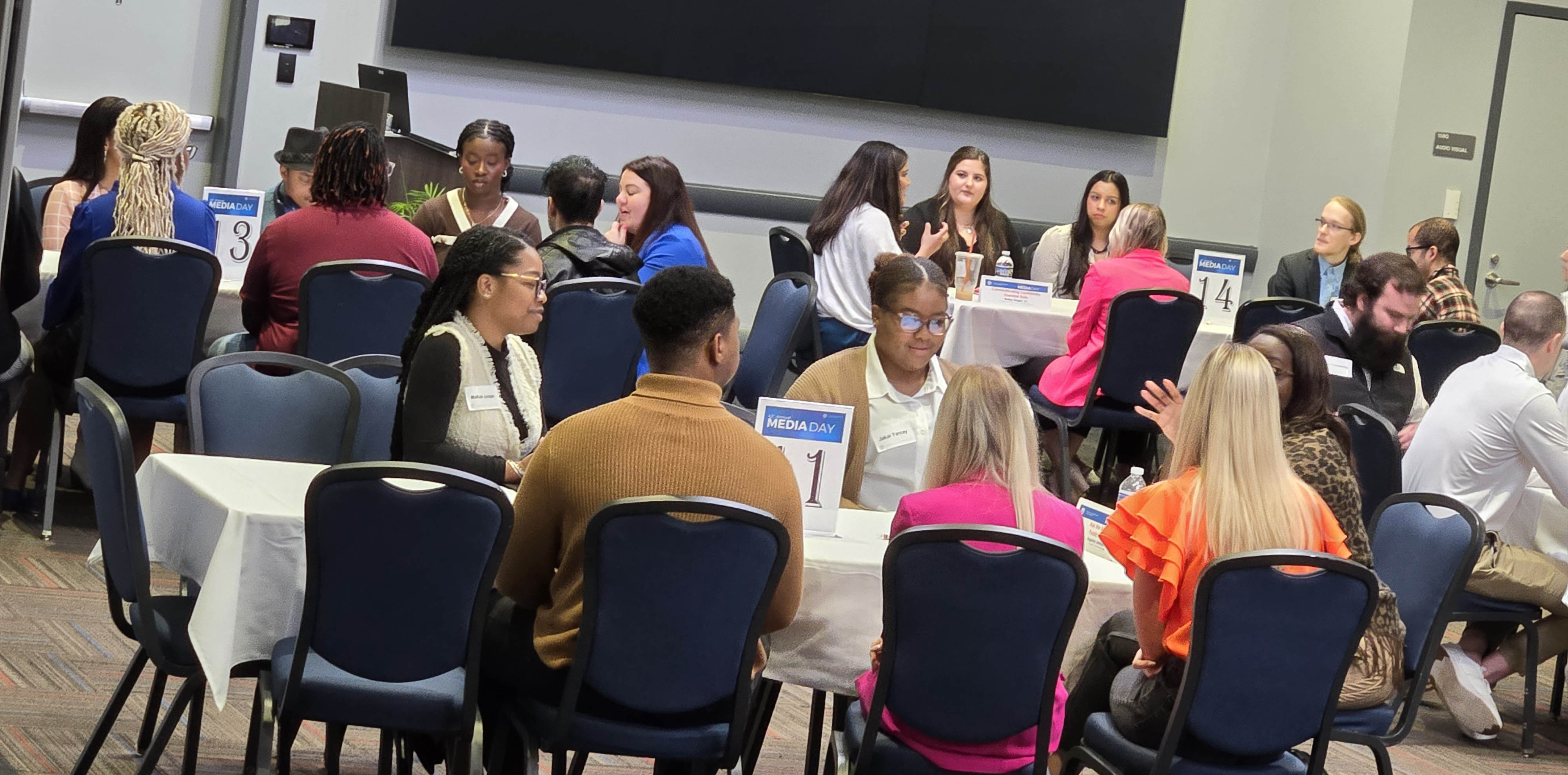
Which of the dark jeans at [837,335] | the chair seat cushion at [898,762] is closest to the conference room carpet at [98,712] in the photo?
the chair seat cushion at [898,762]

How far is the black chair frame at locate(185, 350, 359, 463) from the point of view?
11.9 ft

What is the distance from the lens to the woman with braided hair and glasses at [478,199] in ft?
20.3

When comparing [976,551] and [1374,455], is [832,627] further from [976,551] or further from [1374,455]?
[1374,455]

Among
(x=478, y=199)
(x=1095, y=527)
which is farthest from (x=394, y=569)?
(x=478, y=199)

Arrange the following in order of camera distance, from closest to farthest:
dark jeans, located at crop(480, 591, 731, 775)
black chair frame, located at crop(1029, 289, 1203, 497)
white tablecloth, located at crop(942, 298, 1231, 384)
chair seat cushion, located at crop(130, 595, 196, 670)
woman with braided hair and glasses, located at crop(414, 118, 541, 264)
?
dark jeans, located at crop(480, 591, 731, 775), chair seat cushion, located at crop(130, 595, 196, 670), black chair frame, located at crop(1029, 289, 1203, 497), woman with braided hair and glasses, located at crop(414, 118, 541, 264), white tablecloth, located at crop(942, 298, 1231, 384)

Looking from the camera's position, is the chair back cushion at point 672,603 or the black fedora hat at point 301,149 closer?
the chair back cushion at point 672,603

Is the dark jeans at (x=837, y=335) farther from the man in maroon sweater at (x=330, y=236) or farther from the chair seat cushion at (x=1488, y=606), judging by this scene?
the chair seat cushion at (x=1488, y=606)

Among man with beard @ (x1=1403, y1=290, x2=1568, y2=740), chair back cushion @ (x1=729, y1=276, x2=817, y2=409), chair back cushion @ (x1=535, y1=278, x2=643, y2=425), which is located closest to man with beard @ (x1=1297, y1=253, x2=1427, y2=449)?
man with beard @ (x1=1403, y1=290, x2=1568, y2=740)

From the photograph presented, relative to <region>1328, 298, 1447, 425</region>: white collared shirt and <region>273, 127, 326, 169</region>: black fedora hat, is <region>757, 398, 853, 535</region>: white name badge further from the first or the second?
<region>273, 127, 326, 169</region>: black fedora hat

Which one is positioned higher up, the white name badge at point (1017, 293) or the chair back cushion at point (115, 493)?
the white name badge at point (1017, 293)

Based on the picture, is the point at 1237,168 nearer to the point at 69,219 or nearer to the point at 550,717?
the point at 69,219

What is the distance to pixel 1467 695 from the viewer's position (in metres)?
4.91

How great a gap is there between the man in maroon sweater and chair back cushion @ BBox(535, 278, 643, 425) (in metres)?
0.44

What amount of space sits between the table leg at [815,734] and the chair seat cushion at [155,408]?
7.83 feet
